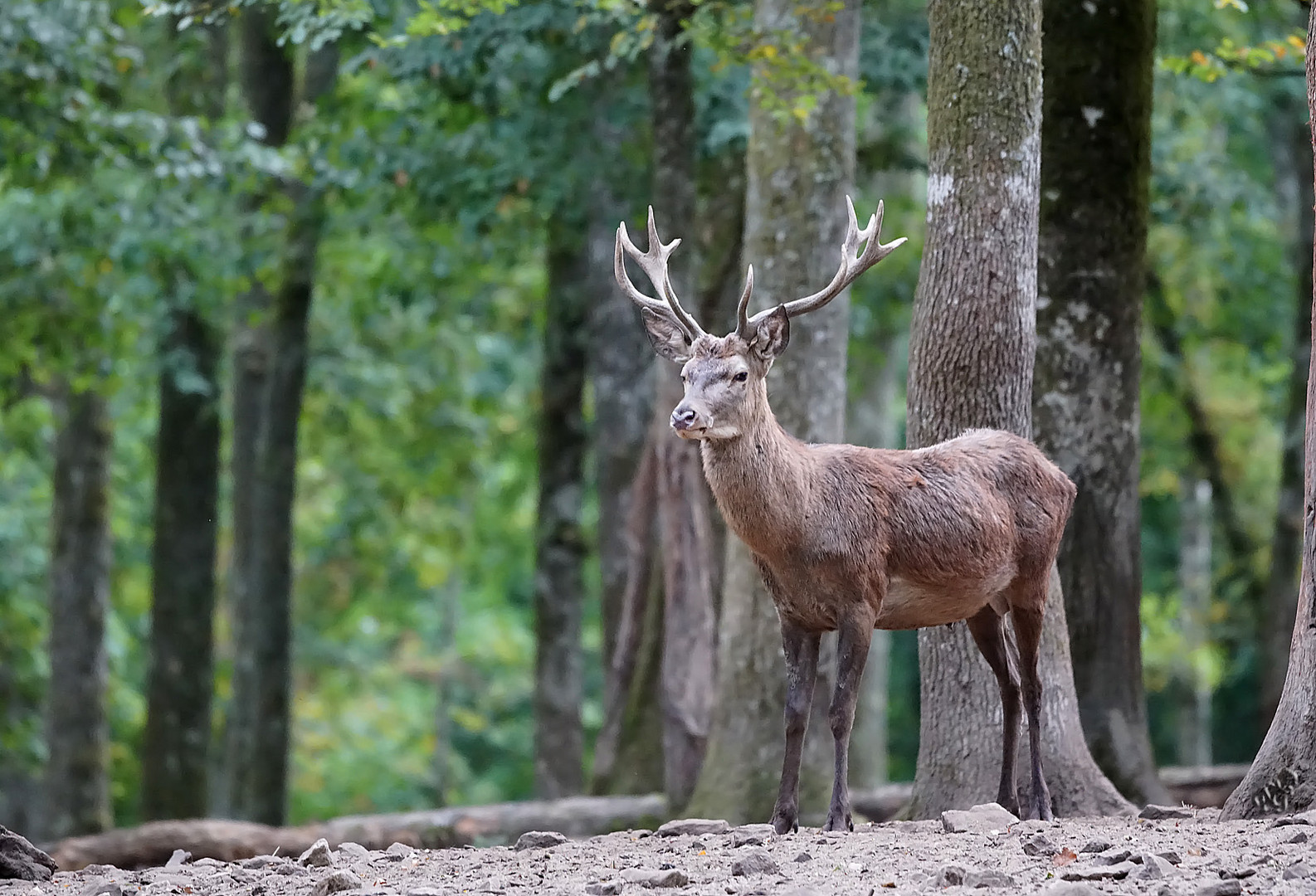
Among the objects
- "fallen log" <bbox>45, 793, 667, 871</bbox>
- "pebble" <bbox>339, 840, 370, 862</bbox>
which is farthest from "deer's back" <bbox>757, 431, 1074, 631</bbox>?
"fallen log" <bbox>45, 793, 667, 871</bbox>

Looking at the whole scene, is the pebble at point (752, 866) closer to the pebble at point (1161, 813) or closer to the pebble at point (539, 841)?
the pebble at point (539, 841)

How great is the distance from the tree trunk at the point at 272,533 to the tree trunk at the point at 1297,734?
1102cm

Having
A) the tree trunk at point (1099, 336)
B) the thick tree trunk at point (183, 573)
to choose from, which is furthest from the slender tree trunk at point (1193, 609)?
the tree trunk at point (1099, 336)

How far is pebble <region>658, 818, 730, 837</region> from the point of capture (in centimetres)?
737

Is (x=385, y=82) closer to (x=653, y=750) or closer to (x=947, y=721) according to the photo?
(x=653, y=750)

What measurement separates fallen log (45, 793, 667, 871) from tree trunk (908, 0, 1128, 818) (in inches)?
156

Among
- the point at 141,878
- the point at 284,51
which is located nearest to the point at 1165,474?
the point at 284,51

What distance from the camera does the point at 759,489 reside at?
290 inches

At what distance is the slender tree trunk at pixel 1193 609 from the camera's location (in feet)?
→ 77.9

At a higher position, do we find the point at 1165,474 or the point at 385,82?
the point at 385,82

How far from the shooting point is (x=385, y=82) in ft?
51.8

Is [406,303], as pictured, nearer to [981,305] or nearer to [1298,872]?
[981,305]

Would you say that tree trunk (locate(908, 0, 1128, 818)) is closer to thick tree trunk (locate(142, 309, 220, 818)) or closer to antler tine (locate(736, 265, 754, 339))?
antler tine (locate(736, 265, 754, 339))

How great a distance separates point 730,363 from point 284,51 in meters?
10.5
